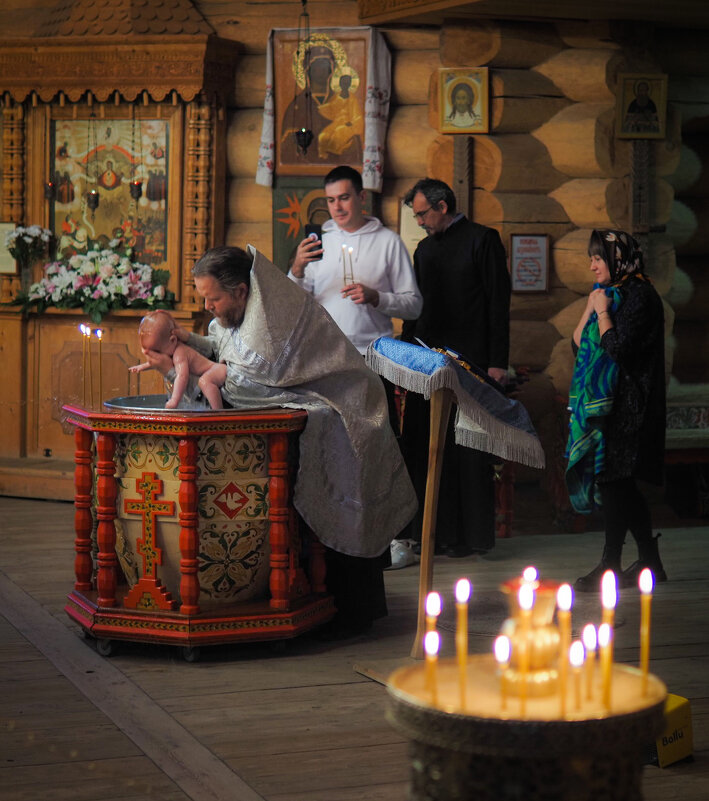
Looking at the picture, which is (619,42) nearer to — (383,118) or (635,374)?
(383,118)

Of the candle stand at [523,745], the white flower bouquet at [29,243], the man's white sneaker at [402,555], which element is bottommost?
the man's white sneaker at [402,555]

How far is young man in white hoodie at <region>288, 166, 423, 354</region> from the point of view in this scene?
227 inches

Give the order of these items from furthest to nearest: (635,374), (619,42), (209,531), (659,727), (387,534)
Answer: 1. (619,42)
2. (635,374)
3. (387,534)
4. (209,531)
5. (659,727)

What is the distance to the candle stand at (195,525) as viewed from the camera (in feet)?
14.4

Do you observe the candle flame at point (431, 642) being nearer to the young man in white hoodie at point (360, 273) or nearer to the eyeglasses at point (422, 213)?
the young man in white hoodie at point (360, 273)

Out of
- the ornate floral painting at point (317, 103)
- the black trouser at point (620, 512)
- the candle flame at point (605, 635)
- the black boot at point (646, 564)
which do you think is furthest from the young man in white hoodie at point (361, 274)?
the candle flame at point (605, 635)

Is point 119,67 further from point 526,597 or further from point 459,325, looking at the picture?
point 526,597

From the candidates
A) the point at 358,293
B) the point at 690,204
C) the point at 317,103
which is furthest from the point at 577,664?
the point at 690,204

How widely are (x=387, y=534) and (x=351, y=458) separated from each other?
32 cm

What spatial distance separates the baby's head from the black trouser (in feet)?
6.73

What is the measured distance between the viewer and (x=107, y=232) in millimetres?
8211

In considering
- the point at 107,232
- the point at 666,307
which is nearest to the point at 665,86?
the point at 666,307

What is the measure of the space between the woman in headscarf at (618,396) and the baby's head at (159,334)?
1.87 meters

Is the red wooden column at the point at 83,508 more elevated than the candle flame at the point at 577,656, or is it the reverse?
the candle flame at the point at 577,656
